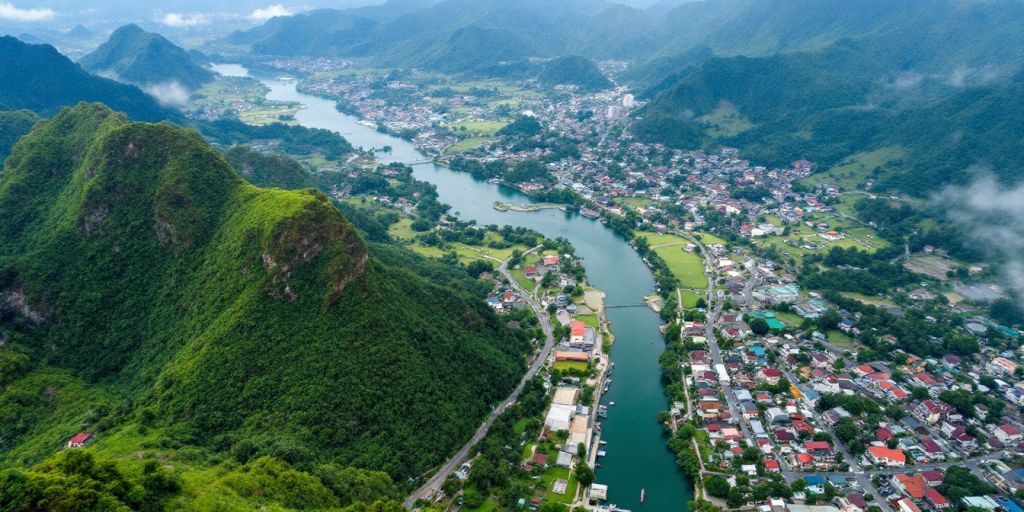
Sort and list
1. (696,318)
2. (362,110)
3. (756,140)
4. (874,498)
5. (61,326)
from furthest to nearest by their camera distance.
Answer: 1. (362,110)
2. (756,140)
3. (696,318)
4. (61,326)
5. (874,498)

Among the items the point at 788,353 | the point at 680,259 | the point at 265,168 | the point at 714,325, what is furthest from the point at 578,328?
the point at 265,168

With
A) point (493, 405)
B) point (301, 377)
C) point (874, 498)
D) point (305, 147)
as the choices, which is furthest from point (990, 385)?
point (305, 147)

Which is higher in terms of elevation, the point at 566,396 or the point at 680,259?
the point at 680,259

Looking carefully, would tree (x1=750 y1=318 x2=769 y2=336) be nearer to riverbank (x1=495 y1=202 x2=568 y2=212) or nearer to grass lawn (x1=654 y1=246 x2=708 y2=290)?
grass lawn (x1=654 y1=246 x2=708 y2=290)

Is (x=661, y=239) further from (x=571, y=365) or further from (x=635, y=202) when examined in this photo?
(x=571, y=365)

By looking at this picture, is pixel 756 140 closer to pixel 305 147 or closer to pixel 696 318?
pixel 696 318

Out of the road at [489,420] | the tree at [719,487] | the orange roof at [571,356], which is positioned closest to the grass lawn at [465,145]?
the road at [489,420]

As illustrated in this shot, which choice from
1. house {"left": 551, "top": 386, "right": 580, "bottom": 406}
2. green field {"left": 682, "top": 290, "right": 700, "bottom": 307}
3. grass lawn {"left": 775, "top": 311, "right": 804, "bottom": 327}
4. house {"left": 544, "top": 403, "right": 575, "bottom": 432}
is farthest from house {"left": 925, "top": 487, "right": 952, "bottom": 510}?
green field {"left": 682, "top": 290, "right": 700, "bottom": 307}
